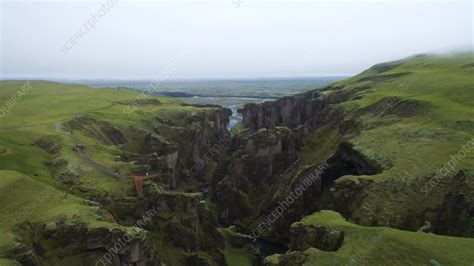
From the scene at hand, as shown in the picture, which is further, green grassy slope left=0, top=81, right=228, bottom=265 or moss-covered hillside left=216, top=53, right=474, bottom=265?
green grassy slope left=0, top=81, right=228, bottom=265

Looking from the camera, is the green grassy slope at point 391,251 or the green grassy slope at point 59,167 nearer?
the green grassy slope at point 391,251

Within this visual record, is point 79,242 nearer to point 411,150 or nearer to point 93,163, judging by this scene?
point 93,163

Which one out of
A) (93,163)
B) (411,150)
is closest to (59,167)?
(93,163)

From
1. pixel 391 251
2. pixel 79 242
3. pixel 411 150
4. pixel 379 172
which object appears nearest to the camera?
pixel 391 251

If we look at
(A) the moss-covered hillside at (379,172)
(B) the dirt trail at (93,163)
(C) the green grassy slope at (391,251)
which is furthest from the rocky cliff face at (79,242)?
(B) the dirt trail at (93,163)

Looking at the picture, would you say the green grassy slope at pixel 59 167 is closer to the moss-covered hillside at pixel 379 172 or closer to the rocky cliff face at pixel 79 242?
the rocky cliff face at pixel 79 242

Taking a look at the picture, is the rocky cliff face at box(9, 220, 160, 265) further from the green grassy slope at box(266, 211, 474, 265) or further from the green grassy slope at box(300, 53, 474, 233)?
the green grassy slope at box(300, 53, 474, 233)

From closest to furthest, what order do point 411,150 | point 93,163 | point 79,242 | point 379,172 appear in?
1. point 79,242
2. point 379,172
3. point 411,150
4. point 93,163

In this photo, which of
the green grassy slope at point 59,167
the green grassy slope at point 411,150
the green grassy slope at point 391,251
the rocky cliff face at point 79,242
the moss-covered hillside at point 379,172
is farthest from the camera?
the green grassy slope at point 411,150

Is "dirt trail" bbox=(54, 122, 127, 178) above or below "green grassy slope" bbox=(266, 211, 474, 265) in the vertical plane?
above

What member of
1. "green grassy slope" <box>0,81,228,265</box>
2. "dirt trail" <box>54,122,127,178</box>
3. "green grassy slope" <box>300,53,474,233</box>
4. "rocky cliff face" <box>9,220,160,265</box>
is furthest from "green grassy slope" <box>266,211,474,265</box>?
"dirt trail" <box>54,122,127,178</box>

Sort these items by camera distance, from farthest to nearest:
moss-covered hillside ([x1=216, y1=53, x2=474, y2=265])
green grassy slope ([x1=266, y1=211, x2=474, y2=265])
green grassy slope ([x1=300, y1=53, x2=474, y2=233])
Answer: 1. green grassy slope ([x1=300, y1=53, x2=474, y2=233])
2. moss-covered hillside ([x1=216, y1=53, x2=474, y2=265])
3. green grassy slope ([x1=266, y1=211, x2=474, y2=265])

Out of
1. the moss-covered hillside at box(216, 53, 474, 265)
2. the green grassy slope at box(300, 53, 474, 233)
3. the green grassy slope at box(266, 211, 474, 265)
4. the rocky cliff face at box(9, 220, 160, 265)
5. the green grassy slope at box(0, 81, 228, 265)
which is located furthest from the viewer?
the green grassy slope at box(300, 53, 474, 233)

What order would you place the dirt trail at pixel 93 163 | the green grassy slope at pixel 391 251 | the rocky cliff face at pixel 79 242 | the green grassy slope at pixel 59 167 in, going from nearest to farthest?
1. the green grassy slope at pixel 391 251
2. the rocky cliff face at pixel 79 242
3. the green grassy slope at pixel 59 167
4. the dirt trail at pixel 93 163
